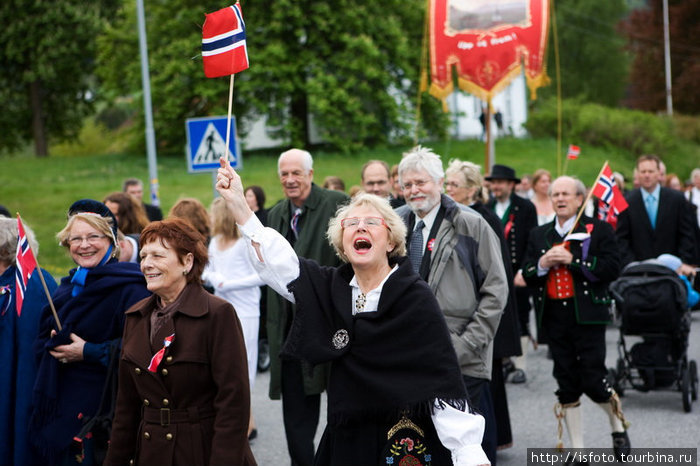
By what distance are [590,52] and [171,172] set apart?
4622 centimetres

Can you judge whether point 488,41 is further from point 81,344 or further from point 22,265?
point 81,344

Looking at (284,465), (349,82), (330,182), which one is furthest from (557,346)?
(349,82)

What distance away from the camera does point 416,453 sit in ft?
13.0

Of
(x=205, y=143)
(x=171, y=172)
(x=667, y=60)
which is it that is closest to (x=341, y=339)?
(x=205, y=143)

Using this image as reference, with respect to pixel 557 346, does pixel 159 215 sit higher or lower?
higher

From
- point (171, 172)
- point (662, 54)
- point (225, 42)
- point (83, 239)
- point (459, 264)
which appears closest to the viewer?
point (225, 42)

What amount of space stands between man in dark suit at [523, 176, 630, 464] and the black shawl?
352 centimetres

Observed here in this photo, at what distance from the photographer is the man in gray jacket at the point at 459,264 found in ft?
19.0

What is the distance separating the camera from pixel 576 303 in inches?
288

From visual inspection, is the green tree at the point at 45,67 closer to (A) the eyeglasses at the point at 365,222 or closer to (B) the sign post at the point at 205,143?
(B) the sign post at the point at 205,143

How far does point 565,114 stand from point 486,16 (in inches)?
1195

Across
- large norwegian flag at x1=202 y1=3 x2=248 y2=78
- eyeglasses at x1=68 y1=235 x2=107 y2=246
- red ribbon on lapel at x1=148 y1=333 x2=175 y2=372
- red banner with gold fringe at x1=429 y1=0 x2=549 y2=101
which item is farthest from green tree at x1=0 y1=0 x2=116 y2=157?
red ribbon on lapel at x1=148 y1=333 x2=175 y2=372

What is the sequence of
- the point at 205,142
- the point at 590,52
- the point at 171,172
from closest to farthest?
the point at 205,142
the point at 171,172
the point at 590,52

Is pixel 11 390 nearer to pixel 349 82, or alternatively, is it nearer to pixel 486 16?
pixel 486 16
